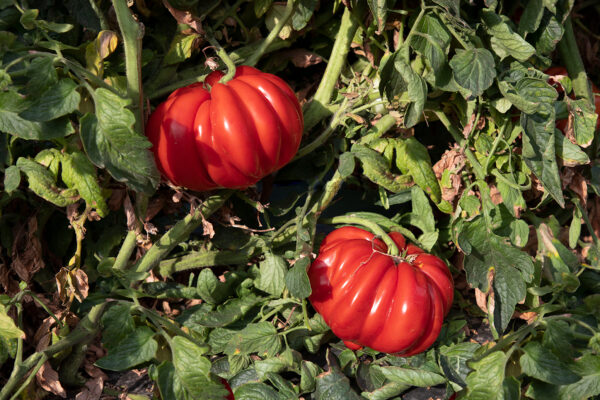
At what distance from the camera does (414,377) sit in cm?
129

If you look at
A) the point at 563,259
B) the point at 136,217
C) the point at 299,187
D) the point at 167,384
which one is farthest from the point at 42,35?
the point at 563,259

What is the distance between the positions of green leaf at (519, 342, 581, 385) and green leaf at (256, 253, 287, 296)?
505 millimetres

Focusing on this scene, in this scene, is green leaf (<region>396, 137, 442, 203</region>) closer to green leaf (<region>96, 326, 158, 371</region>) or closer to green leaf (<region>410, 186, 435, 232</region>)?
green leaf (<region>410, 186, 435, 232</region>)

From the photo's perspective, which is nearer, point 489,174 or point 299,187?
point 489,174

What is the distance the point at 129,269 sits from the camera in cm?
136

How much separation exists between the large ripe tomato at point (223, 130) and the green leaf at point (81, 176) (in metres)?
0.13

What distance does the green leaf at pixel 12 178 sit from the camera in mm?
1118

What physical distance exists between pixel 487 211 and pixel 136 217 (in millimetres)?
758

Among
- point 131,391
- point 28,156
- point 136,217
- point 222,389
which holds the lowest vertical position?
point 131,391

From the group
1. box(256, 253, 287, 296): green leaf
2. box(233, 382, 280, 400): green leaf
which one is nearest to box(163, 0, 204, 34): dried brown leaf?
box(256, 253, 287, 296): green leaf

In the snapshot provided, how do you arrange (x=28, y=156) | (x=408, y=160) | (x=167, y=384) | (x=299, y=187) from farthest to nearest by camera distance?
1. (x=299, y=187)
2. (x=408, y=160)
3. (x=28, y=156)
4. (x=167, y=384)

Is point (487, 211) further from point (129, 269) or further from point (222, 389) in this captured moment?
point (129, 269)

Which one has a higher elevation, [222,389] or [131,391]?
[222,389]

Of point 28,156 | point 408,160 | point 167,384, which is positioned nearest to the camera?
point 167,384
